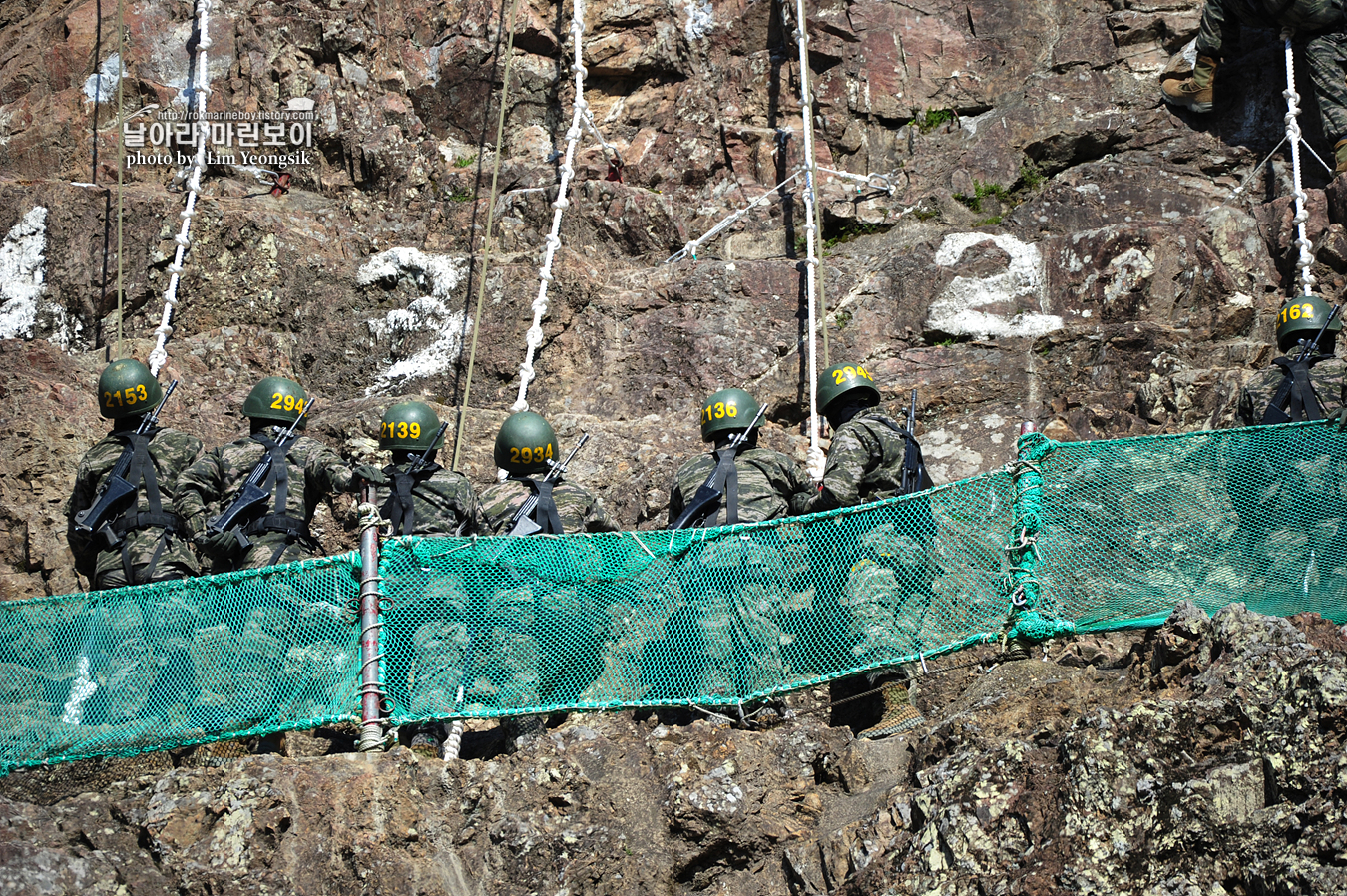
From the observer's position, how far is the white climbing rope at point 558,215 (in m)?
11.9

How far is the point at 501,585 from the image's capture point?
6996 millimetres

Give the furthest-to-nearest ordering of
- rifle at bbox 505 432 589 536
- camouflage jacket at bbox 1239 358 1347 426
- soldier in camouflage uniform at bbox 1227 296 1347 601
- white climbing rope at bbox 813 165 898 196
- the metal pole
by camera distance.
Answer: white climbing rope at bbox 813 165 898 196, camouflage jacket at bbox 1239 358 1347 426, rifle at bbox 505 432 589 536, soldier in camouflage uniform at bbox 1227 296 1347 601, the metal pole

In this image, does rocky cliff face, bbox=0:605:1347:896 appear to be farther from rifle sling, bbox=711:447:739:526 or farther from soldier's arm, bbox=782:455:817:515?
soldier's arm, bbox=782:455:817:515

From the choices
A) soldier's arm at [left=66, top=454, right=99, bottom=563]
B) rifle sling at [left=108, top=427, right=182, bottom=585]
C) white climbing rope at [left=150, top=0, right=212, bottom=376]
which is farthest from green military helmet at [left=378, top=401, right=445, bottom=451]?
white climbing rope at [left=150, top=0, right=212, bottom=376]

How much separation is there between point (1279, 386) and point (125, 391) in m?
7.92

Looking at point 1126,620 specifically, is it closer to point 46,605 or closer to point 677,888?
point 677,888

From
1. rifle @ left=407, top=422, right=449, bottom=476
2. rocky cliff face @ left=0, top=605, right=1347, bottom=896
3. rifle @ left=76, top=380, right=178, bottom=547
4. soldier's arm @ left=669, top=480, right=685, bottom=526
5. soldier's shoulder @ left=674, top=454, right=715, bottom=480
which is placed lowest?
rocky cliff face @ left=0, top=605, right=1347, bottom=896

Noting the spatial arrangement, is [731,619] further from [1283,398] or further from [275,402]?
[1283,398]

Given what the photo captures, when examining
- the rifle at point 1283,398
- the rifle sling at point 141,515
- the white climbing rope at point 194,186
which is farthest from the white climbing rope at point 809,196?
the white climbing rope at point 194,186

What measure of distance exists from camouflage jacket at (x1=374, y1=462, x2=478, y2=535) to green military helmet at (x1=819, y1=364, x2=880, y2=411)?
8.21 ft

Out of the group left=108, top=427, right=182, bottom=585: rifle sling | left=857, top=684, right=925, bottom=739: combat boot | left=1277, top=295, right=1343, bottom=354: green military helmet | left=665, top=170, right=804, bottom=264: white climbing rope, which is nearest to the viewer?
left=857, top=684, right=925, bottom=739: combat boot

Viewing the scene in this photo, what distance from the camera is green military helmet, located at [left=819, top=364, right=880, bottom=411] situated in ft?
29.6

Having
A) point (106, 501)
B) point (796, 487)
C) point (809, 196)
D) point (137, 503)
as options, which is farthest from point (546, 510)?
point (809, 196)

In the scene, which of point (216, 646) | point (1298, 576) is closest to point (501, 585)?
point (216, 646)
